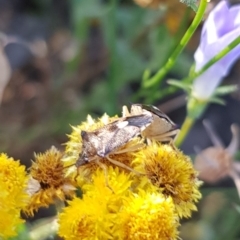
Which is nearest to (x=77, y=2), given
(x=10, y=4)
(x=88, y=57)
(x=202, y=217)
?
(x=88, y=57)

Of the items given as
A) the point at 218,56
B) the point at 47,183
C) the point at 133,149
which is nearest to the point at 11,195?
the point at 47,183

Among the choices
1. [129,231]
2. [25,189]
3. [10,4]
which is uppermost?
[10,4]

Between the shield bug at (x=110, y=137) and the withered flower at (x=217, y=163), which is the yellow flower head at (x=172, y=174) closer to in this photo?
the shield bug at (x=110, y=137)

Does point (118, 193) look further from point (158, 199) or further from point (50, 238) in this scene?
point (50, 238)

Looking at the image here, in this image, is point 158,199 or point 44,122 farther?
point 44,122

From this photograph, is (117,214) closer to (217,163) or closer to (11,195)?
(11,195)

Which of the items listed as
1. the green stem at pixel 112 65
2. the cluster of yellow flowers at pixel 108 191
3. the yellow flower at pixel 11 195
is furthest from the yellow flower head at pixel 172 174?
the green stem at pixel 112 65

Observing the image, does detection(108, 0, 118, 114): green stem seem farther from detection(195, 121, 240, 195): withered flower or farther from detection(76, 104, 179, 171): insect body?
detection(76, 104, 179, 171): insect body
